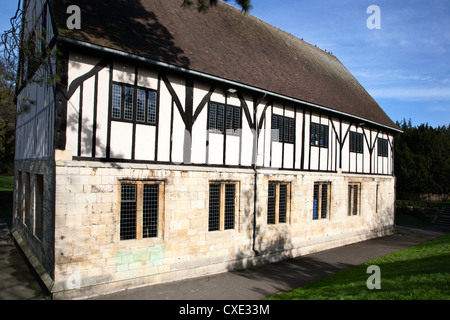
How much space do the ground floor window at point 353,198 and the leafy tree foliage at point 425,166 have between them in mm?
17720

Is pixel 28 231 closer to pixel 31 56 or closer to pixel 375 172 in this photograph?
pixel 31 56

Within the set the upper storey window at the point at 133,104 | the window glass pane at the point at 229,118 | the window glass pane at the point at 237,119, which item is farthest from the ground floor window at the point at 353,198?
the upper storey window at the point at 133,104

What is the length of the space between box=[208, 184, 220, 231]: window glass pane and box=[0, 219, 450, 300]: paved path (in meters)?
1.50

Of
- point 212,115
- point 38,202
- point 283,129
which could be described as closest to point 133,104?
point 212,115

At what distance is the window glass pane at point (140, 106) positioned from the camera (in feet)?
28.2

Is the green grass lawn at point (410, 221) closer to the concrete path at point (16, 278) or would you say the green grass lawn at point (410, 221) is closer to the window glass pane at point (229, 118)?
the window glass pane at point (229, 118)

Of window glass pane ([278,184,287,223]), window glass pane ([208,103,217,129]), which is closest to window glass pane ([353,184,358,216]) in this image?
window glass pane ([278,184,287,223])

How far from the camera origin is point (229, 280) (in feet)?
30.9

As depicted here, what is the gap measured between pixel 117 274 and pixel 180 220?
7.05 ft

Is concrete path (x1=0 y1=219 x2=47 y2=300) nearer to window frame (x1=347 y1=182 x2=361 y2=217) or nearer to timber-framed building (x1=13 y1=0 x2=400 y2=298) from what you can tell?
timber-framed building (x1=13 y1=0 x2=400 y2=298)

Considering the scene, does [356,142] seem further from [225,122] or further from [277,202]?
[225,122]

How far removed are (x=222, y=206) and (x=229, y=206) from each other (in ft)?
1.43

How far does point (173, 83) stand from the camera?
9.30m
